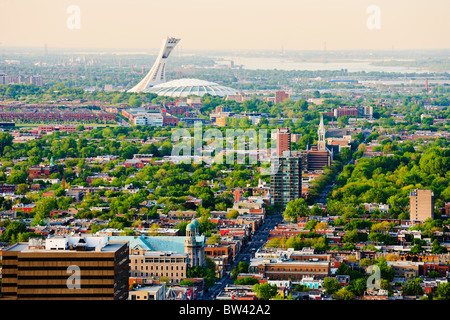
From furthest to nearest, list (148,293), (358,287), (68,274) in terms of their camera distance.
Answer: (358,287) < (148,293) < (68,274)

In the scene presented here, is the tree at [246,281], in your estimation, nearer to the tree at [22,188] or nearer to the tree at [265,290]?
the tree at [265,290]

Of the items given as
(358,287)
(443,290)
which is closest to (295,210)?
(358,287)

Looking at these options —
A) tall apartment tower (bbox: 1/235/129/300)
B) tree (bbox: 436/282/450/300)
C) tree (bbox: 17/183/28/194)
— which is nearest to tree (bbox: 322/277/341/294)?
tree (bbox: 436/282/450/300)

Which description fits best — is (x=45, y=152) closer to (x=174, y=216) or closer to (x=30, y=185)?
(x=30, y=185)

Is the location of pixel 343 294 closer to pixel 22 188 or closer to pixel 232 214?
pixel 232 214

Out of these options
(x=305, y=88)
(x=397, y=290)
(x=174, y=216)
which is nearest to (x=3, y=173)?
(x=174, y=216)
